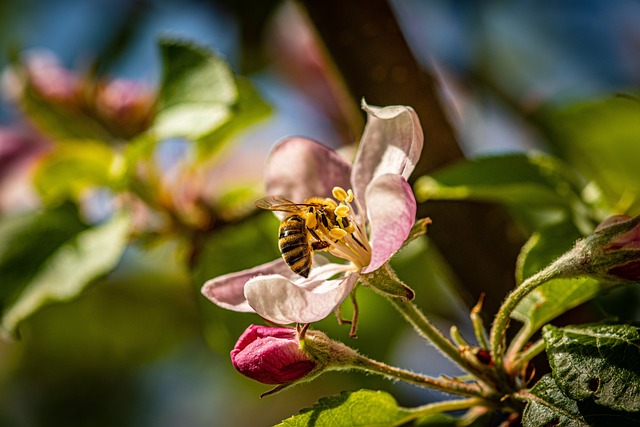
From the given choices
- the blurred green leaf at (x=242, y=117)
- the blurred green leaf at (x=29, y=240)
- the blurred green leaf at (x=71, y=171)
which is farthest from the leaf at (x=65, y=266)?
the blurred green leaf at (x=242, y=117)

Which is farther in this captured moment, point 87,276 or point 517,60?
point 517,60

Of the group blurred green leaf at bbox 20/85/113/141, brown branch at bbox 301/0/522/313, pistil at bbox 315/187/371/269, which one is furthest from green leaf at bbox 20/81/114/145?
pistil at bbox 315/187/371/269

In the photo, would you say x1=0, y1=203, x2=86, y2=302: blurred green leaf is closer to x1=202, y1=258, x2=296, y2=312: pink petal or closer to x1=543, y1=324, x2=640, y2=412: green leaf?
x1=202, y1=258, x2=296, y2=312: pink petal

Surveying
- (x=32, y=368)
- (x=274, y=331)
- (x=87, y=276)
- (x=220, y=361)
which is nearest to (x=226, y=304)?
(x=274, y=331)

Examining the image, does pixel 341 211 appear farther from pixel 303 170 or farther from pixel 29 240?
pixel 29 240

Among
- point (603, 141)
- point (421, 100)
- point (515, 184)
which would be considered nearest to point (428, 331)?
point (515, 184)

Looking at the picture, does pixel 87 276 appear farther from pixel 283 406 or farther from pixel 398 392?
pixel 283 406
